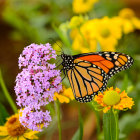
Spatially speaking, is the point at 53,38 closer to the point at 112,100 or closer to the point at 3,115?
the point at 3,115

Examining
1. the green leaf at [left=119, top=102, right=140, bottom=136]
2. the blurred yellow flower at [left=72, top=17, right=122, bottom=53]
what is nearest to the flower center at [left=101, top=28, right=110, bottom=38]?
the blurred yellow flower at [left=72, top=17, right=122, bottom=53]

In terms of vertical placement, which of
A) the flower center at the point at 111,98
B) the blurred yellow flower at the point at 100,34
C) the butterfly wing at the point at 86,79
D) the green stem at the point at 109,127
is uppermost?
the blurred yellow flower at the point at 100,34

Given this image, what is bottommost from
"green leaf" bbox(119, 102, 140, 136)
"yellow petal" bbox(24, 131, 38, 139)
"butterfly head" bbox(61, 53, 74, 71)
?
"yellow petal" bbox(24, 131, 38, 139)

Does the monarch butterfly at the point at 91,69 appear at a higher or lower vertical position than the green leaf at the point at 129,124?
higher

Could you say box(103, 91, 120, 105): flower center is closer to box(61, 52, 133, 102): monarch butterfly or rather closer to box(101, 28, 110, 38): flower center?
box(61, 52, 133, 102): monarch butterfly

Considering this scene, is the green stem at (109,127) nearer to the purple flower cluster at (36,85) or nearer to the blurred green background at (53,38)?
the purple flower cluster at (36,85)

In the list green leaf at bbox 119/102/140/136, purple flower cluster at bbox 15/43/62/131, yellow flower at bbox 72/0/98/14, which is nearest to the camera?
purple flower cluster at bbox 15/43/62/131

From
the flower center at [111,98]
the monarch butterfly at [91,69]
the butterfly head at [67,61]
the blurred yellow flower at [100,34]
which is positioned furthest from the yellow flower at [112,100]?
the blurred yellow flower at [100,34]
